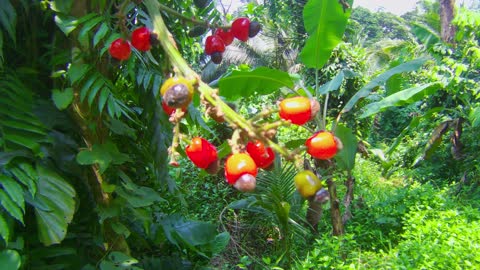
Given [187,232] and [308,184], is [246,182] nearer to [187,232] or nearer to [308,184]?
[308,184]

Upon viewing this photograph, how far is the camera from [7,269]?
1.28 meters

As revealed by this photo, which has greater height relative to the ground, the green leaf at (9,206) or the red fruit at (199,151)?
the red fruit at (199,151)

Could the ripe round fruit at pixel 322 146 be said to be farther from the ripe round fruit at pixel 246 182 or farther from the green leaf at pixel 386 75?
the green leaf at pixel 386 75

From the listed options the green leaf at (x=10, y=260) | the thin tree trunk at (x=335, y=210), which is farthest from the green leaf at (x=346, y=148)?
the green leaf at (x=10, y=260)

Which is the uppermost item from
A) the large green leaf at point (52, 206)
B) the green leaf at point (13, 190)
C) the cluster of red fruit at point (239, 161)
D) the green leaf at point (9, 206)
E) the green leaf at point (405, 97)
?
the cluster of red fruit at point (239, 161)

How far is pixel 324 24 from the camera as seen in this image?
6.97 ft

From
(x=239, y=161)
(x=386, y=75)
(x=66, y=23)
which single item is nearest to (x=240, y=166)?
(x=239, y=161)

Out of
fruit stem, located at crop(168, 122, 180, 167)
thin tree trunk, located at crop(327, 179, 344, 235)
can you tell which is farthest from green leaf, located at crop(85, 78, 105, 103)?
thin tree trunk, located at crop(327, 179, 344, 235)

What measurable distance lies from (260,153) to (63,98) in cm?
102

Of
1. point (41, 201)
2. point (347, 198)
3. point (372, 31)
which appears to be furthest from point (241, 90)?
point (372, 31)

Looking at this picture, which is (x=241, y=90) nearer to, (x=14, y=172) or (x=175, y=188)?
(x=175, y=188)

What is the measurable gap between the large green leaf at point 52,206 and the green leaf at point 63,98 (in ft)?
0.83

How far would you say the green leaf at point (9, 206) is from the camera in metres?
1.26

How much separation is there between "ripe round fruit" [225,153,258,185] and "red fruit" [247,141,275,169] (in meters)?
0.04
